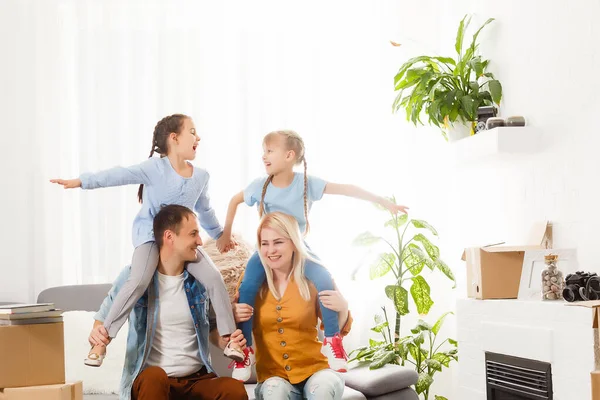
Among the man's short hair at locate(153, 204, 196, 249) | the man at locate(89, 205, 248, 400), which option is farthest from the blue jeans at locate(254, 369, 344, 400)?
the man's short hair at locate(153, 204, 196, 249)

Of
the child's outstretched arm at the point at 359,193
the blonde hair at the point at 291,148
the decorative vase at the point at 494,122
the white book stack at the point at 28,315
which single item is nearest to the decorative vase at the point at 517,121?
the decorative vase at the point at 494,122

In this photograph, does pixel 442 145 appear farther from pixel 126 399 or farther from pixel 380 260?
pixel 126 399

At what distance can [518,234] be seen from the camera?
327cm

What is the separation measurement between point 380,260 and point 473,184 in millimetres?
622

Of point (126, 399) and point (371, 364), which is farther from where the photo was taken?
point (371, 364)

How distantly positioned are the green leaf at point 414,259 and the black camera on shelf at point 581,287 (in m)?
1.22

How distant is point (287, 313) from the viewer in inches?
116

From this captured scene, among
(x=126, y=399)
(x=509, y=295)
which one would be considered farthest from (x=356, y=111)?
(x=126, y=399)

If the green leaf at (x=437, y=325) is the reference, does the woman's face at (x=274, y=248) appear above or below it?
above

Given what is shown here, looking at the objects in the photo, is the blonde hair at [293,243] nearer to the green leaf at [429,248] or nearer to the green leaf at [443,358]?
the green leaf at [429,248]

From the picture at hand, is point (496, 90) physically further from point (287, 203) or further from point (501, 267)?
point (287, 203)

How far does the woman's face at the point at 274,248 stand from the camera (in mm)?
2947

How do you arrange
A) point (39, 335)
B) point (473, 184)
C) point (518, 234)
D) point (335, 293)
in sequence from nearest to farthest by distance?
point (39, 335) < point (335, 293) < point (518, 234) < point (473, 184)

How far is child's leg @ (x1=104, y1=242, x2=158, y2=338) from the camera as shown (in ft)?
8.95
